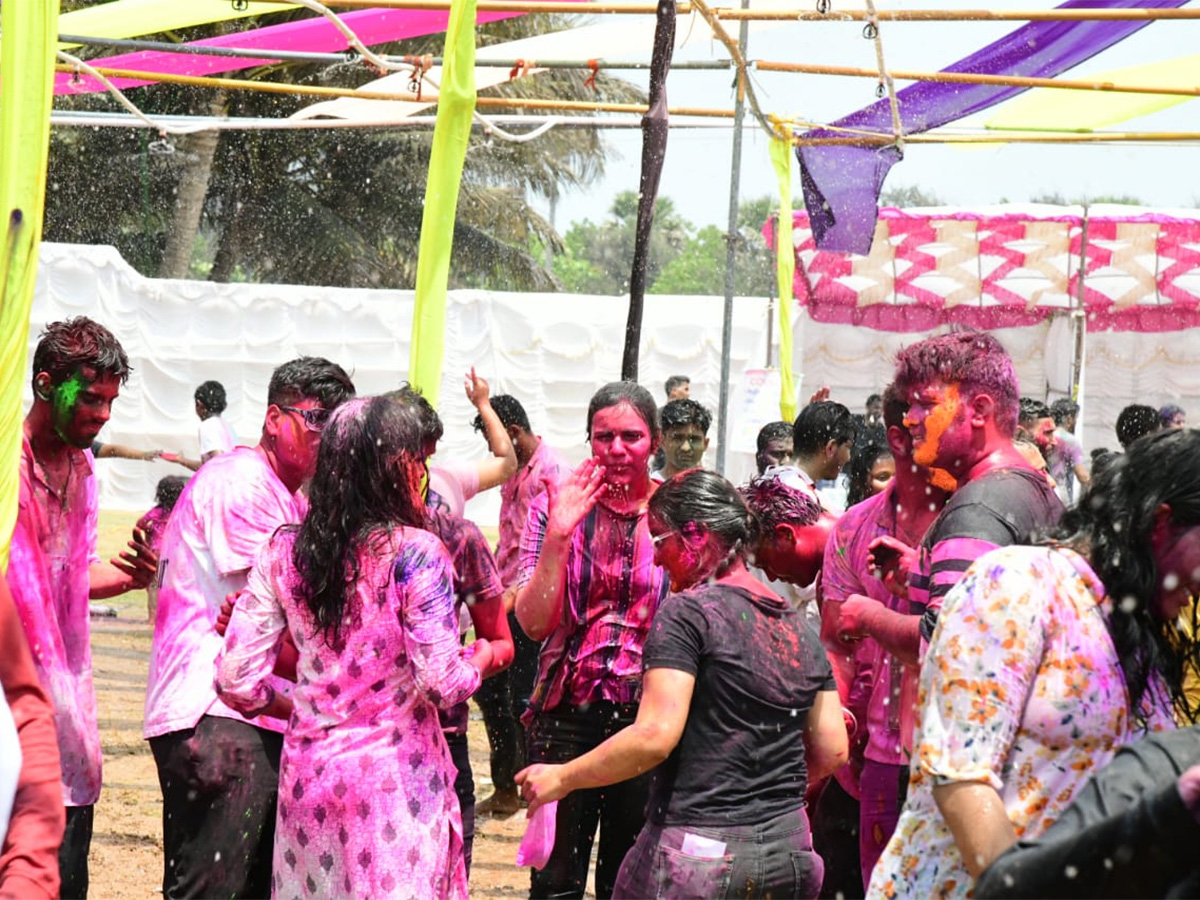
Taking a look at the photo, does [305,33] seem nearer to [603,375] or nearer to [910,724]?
[910,724]

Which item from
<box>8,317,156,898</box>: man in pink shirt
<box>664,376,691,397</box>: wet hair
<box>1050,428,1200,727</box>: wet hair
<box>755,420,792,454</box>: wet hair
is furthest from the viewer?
<box>664,376,691,397</box>: wet hair

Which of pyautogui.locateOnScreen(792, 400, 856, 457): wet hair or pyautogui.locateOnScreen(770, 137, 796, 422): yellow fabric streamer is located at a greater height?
pyautogui.locateOnScreen(770, 137, 796, 422): yellow fabric streamer

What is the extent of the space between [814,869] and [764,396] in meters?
5.88

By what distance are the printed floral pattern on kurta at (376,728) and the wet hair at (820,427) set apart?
319 cm

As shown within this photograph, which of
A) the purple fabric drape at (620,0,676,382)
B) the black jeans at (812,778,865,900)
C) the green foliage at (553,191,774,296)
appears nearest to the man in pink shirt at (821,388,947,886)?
the black jeans at (812,778,865,900)

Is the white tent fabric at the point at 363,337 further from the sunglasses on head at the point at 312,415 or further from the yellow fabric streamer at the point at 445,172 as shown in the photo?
the sunglasses on head at the point at 312,415

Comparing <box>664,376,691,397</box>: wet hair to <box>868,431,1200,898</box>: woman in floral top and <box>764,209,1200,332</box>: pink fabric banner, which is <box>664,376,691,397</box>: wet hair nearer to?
<box>764,209,1200,332</box>: pink fabric banner

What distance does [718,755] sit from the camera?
353cm

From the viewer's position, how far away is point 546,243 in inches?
1389

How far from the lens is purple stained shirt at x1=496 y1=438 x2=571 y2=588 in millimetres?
7203

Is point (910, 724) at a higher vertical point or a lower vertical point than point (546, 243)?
lower

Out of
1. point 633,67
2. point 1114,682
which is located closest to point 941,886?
point 1114,682

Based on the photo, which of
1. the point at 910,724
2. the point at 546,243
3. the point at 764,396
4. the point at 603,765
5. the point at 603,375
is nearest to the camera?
the point at 603,765

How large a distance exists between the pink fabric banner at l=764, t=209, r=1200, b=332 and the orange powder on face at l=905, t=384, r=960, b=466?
14.2m
